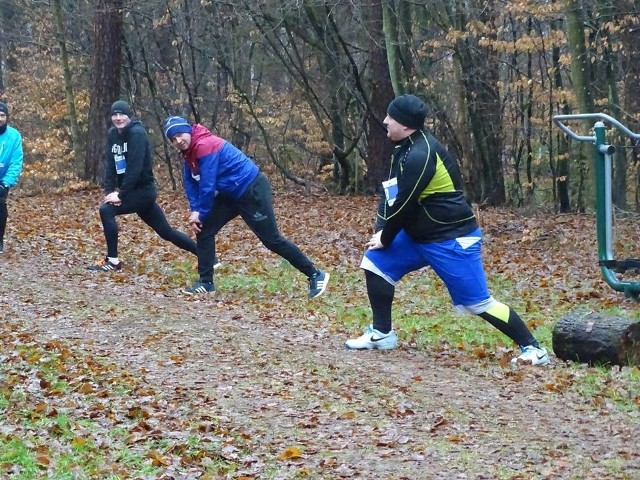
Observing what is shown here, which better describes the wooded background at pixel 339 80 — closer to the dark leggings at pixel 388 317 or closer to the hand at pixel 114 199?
the hand at pixel 114 199

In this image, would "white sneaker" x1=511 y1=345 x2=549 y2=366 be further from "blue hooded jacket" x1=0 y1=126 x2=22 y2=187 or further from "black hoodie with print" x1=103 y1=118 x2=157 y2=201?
"blue hooded jacket" x1=0 y1=126 x2=22 y2=187

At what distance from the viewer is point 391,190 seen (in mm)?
7414

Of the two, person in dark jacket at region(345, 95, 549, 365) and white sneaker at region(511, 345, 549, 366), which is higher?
person in dark jacket at region(345, 95, 549, 365)

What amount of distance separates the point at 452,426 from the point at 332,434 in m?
0.73

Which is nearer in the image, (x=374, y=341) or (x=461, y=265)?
(x=461, y=265)

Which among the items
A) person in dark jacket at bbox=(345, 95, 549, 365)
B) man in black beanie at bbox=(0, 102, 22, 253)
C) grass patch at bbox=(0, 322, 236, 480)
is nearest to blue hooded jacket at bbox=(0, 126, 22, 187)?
man in black beanie at bbox=(0, 102, 22, 253)

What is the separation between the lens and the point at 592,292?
11680 mm

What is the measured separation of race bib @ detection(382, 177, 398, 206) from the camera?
7.38 meters

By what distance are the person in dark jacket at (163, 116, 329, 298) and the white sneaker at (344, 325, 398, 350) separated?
256 cm

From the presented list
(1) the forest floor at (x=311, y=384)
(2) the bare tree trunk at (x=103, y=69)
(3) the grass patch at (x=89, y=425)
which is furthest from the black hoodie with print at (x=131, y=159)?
(2) the bare tree trunk at (x=103, y=69)

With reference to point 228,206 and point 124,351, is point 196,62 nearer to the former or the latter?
point 228,206

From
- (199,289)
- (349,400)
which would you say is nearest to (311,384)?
(349,400)

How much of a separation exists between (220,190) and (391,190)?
3327 mm

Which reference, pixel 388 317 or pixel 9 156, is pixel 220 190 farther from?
pixel 9 156
